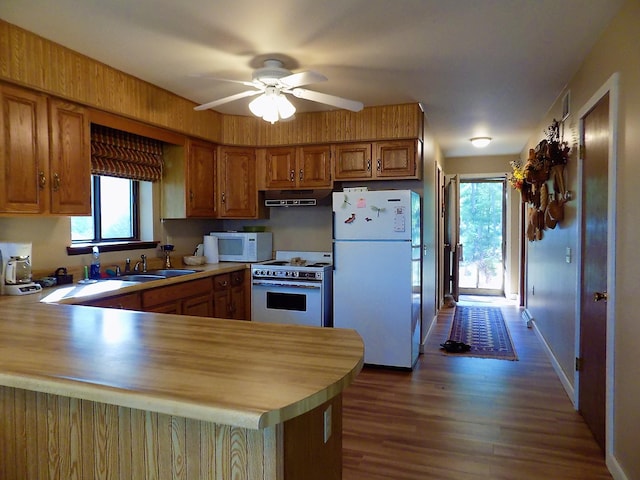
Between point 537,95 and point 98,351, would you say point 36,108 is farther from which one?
point 537,95

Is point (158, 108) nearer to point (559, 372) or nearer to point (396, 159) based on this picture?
point (396, 159)

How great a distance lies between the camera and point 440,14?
232 centimetres

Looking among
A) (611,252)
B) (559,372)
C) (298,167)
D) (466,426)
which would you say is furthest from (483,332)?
(611,252)

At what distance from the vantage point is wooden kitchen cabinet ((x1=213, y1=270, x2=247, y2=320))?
4066 mm

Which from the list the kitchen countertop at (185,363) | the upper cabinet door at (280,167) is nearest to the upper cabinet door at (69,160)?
the kitchen countertop at (185,363)

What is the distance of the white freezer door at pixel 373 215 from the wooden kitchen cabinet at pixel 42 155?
6.79 feet

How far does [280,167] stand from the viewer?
183 inches

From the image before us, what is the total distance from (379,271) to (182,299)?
67.4 inches

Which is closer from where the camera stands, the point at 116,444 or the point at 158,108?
the point at 116,444

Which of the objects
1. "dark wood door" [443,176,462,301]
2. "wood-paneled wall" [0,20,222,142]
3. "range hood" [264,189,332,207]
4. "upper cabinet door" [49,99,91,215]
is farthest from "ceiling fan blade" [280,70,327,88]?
"dark wood door" [443,176,462,301]

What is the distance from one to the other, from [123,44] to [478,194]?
21.5 ft

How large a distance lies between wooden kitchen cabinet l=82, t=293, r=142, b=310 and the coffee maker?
39 cm

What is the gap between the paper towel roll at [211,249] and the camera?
468 cm

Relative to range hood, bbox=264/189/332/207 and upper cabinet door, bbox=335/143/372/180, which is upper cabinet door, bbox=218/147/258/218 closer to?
range hood, bbox=264/189/332/207
